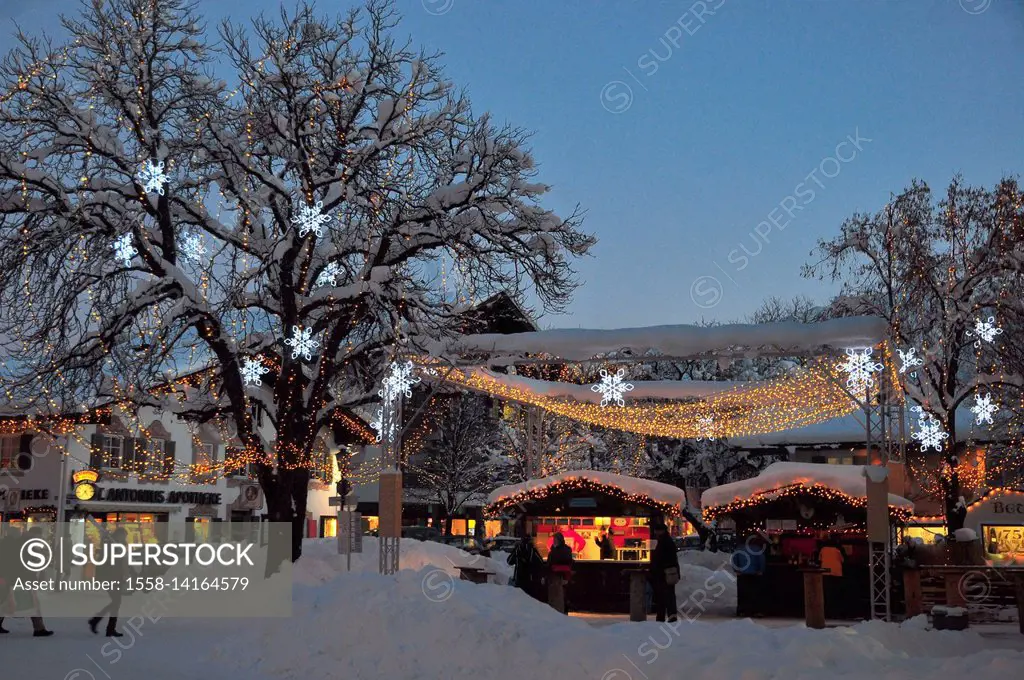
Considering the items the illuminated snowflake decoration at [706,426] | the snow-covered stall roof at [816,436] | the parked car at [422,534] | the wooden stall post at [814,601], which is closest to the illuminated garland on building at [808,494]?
the illuminated snowflake decoration at [706,426]

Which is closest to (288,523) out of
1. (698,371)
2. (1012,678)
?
(1012,678)

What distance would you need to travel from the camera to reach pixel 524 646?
1162 centimetres

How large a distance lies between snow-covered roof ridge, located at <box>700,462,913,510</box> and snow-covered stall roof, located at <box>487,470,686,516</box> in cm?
115

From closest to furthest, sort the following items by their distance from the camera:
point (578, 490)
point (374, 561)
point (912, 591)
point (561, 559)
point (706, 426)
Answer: point (912, 591) < point (561, 559) < point (578, 490) < point (374, 561) < point (706, 426)

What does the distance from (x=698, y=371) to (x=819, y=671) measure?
39.3m

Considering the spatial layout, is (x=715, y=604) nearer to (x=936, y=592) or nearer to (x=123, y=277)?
(x=936, y=592)

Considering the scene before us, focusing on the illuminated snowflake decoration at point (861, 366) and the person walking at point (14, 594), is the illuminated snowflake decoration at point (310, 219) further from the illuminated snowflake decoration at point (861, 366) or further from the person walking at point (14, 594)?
the illuminated snowflake decoration at point (861, 366)

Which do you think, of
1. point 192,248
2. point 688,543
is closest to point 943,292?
point 192,248

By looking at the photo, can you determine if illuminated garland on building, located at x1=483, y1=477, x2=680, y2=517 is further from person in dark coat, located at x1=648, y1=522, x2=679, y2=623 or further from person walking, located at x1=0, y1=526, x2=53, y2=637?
person walking, located at x1=0, y1=526, x2=53, y2=637

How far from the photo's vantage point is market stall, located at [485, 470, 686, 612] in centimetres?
2323

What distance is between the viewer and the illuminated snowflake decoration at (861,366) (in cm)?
1825

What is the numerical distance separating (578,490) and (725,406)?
419cm

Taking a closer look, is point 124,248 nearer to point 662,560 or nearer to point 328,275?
point 328,275

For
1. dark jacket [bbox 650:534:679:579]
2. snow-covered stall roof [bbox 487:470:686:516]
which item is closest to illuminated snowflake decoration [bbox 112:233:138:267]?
snow-covered stall roof [bbox 487:470:686:516]
